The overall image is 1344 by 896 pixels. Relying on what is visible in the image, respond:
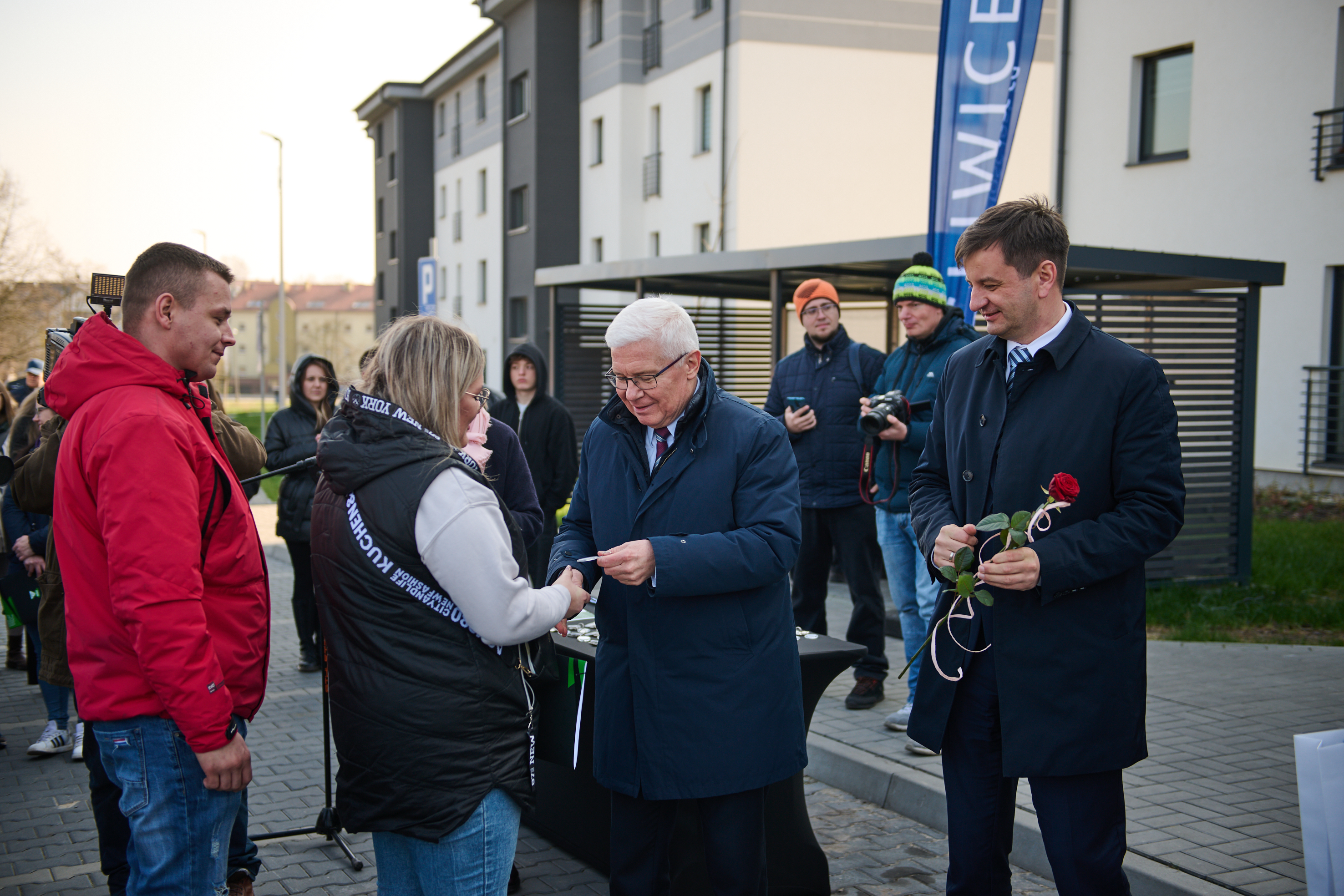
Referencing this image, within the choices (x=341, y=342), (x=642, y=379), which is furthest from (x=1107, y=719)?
(x=341, y=342)

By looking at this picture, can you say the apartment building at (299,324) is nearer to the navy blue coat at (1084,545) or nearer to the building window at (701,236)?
the building window at (701,236)

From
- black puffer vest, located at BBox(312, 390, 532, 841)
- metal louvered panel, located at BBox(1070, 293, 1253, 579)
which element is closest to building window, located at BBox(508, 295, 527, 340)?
metal louvered panel, located at BBox(1070, 293, 1253, 579)

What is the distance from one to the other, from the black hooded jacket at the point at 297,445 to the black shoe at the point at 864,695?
363 centimetres

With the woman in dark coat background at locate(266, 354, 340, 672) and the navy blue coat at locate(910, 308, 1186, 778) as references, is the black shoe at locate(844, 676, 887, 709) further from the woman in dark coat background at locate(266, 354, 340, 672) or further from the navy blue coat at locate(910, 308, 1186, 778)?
the woman in dark coat background at locate(266, 354, 340, 672)

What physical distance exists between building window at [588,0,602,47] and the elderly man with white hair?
28264 millimetres

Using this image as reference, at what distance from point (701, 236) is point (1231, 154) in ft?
39.8

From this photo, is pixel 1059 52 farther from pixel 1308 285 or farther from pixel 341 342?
pixel 341 342

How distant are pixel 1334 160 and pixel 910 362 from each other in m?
11.8

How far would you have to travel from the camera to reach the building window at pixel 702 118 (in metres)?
24.7

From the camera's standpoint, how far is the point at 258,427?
1566 inches

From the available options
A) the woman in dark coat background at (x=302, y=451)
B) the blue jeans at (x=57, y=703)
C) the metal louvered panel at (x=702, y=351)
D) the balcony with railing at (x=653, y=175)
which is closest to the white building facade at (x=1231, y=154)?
the metal louvered panel at (x=702, y=351)

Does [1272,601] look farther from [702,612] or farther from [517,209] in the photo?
[517,209]

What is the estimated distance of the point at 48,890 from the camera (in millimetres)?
4000

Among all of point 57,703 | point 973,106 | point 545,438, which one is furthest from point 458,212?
point 57,703
